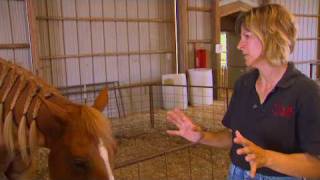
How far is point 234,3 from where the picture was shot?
8.21 meters

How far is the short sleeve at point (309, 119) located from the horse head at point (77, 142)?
2.20 feet

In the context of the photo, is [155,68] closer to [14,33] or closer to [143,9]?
[143,9]

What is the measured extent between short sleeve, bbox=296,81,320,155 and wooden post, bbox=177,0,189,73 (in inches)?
249

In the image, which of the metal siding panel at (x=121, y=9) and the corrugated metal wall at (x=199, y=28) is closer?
the metal siding panel at (x=121, y=9)

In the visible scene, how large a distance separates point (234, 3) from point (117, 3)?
306cm

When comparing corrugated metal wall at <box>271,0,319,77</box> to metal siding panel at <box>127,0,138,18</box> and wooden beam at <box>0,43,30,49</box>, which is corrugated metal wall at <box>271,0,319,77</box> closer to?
metal siding panel at <box>127,0,138,18</box>

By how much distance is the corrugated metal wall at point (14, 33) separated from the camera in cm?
518

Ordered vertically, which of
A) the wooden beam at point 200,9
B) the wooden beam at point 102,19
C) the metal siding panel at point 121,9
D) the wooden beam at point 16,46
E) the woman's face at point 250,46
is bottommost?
the woman's face at point 250,46

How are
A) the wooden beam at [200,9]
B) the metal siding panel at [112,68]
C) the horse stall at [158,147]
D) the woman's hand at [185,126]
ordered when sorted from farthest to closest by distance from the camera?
the wooden beam at [200,9]
the metal siding panel at [112,68]
the horse stall at [158,147]
the woman's hand at [185,126]

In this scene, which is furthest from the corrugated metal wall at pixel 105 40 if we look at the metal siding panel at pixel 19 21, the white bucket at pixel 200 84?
the white bucket at pixel 200 84

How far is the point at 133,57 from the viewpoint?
6863 millimetres

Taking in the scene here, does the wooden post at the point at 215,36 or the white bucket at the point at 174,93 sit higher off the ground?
the wooden post at the point at 215,36

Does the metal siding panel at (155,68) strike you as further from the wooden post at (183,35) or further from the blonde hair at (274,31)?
the blonde hair at (274,31)

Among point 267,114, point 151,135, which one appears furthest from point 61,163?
point 151,135
